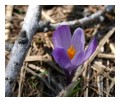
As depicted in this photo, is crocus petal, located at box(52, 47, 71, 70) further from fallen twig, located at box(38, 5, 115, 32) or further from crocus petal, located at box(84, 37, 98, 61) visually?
fallen twig, located at box(38, 5, 115, 32)

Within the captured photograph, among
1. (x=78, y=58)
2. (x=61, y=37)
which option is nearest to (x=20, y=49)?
(x=61, y=37)

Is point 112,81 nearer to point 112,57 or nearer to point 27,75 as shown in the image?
point 112,57

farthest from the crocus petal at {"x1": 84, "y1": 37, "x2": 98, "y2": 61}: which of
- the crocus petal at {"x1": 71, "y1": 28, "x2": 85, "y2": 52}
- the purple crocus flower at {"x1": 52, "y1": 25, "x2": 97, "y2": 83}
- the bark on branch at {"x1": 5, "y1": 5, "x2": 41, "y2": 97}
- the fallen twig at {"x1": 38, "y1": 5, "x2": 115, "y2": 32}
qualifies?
the fallen twig at {"x1": 38, "y1": 5, "x2": 115, "y2": 32}

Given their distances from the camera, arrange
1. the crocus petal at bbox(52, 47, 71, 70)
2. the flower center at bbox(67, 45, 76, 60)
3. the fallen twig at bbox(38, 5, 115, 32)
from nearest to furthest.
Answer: the crocus petal at bbox(52, 47, 71, 70) → the flower center at bbox(67, 45, 76, 60) → the fallen twig at bbox(38, 5, 115, 32)

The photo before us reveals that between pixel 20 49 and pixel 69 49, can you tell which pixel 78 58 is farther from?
pixel 20 49

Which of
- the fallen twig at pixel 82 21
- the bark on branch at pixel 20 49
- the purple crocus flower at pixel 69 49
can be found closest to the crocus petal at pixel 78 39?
the purple crocus flower at pixel 69 49

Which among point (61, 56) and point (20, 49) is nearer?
point (61, 56)

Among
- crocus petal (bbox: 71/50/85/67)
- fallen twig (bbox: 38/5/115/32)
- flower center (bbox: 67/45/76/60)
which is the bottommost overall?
crocus petal (bbox: 71/50/85/67)
